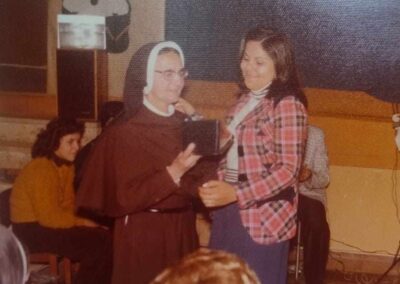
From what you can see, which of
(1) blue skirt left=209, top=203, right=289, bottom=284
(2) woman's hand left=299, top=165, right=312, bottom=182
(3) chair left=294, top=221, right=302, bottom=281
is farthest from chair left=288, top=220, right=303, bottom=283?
(1) blue skirt left=209, top=203, right=289, bottom=284

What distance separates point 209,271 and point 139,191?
2.41 ft

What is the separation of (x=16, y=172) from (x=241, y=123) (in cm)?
250

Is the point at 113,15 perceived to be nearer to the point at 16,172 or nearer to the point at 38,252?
the point at 16,172

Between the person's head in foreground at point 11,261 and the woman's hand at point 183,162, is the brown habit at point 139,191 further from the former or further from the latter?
the person's head in foreground at point 11,261

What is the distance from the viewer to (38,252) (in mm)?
3031

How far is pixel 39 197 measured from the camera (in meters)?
3.01

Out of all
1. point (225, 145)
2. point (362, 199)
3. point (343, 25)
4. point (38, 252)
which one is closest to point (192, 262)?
point (225, 145)

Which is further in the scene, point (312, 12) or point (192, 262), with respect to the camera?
point (312, 12)

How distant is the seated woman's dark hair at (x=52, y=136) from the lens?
3.12 m

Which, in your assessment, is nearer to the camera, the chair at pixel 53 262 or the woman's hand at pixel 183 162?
the woman's hand at pixel 183 162

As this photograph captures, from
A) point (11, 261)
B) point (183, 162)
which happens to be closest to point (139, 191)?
point (183, 162)

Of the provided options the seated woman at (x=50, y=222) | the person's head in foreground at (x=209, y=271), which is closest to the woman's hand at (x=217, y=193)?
the person's head in foreground at (x=209, y=271)

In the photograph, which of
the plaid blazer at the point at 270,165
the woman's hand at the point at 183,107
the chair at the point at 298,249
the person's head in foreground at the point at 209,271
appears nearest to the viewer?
the person's head in foreground at the point at 209,271

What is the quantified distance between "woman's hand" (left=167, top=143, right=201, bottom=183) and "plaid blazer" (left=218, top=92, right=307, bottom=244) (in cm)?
13
